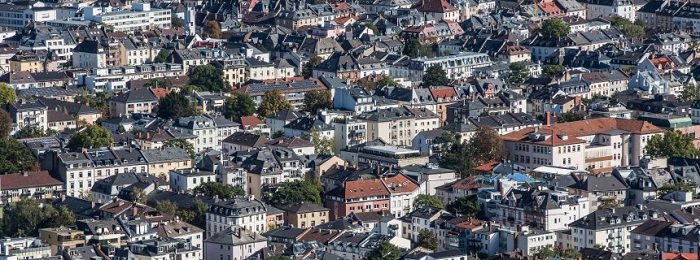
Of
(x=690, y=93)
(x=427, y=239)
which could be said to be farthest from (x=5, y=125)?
(x=690, y=93)

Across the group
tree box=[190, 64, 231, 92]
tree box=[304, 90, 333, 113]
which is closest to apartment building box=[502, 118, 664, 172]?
tree box=[304, 90, 333, 113]

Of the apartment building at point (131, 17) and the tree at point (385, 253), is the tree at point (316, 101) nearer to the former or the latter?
the apartment building at point (131, 17)

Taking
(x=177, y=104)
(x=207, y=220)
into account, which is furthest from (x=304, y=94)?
(x=207, y=220)

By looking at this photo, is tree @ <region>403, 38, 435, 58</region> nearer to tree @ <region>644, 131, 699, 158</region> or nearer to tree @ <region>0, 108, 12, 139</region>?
tree @ <region>644, 131, 699, 158</region>

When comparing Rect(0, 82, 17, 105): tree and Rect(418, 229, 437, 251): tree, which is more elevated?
Rect(0, 82, 17, 105): tree

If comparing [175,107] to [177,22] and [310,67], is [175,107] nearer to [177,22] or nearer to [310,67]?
[310,67]

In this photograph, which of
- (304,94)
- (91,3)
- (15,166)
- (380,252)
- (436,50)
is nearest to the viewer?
(380,252)

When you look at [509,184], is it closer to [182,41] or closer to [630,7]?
[182,41]
